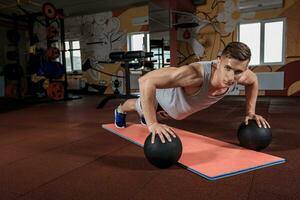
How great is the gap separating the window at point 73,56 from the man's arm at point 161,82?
5.81 metres

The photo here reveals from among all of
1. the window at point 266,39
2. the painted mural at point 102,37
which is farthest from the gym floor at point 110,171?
the painted mural at point 102,37

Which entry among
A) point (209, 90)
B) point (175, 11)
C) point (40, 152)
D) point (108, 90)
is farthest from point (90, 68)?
point (209, 90)

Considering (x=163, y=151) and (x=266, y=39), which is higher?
(x=266, y=39)

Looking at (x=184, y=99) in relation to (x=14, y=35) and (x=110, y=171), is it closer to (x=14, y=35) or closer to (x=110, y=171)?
(x=110, y=171)

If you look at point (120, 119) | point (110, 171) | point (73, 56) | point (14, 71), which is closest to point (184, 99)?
point (110, 171)

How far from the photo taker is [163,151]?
4.12 feet

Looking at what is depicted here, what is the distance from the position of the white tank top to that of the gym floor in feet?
1.17

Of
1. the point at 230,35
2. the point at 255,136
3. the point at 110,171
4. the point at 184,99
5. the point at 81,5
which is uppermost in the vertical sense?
the point at 81,5

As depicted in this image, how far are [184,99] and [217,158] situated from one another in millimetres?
397

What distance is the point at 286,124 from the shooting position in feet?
7.91

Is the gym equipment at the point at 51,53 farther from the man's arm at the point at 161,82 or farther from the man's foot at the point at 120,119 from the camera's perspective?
the man's arm at the point at 161,82

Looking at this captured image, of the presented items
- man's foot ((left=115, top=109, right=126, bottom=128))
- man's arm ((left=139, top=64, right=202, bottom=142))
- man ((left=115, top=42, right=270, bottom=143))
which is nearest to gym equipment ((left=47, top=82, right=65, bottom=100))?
man's foot ((left=115, top=109, right=126, bottom=128))

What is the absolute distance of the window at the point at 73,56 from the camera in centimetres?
679

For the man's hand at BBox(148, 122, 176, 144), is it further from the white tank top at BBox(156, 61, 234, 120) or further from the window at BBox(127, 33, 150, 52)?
the window at BBox(127, 33, 150, 52)
